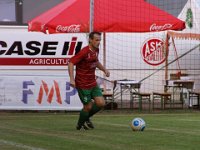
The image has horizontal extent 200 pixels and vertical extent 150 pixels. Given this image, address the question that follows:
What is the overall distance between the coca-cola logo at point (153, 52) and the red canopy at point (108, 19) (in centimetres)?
380

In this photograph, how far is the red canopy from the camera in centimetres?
2067

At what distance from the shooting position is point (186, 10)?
25.9 metres

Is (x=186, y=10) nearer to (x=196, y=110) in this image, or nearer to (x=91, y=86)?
(x=196, y=110)

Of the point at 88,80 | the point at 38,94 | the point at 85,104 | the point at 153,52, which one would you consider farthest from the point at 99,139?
the point at 153,52

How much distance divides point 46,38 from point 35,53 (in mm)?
675

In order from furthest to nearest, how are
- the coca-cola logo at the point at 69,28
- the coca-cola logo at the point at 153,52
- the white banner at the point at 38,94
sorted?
the coca-cola logo at the point at 153,52
the coca-cola logo at the point at 69,28
the white banner at the point at 38,94

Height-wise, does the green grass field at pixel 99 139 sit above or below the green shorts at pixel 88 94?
below

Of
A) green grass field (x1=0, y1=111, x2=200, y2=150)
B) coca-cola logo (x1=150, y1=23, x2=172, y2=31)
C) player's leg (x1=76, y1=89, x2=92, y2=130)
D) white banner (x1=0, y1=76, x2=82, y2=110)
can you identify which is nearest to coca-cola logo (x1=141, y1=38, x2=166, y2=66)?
coca-cola logo (x1=150, y1=23, x2=172, y2=31)

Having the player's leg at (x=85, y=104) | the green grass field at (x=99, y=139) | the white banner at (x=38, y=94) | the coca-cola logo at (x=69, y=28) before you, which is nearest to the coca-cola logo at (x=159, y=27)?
the coca-cola logo at (x=69, y=28)

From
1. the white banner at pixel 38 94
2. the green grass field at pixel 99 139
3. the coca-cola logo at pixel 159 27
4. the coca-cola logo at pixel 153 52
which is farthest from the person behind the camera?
the coca-cola logo at pixel 153 52

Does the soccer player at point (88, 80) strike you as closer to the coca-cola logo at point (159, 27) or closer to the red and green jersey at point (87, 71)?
the red and green jersey at point (87, 71)

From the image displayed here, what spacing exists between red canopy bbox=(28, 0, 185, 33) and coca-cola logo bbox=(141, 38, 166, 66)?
3.80m

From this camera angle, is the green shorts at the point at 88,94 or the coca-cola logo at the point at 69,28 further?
the coca-cola logo at the point at 69,28

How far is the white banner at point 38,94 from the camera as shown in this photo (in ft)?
65.2
